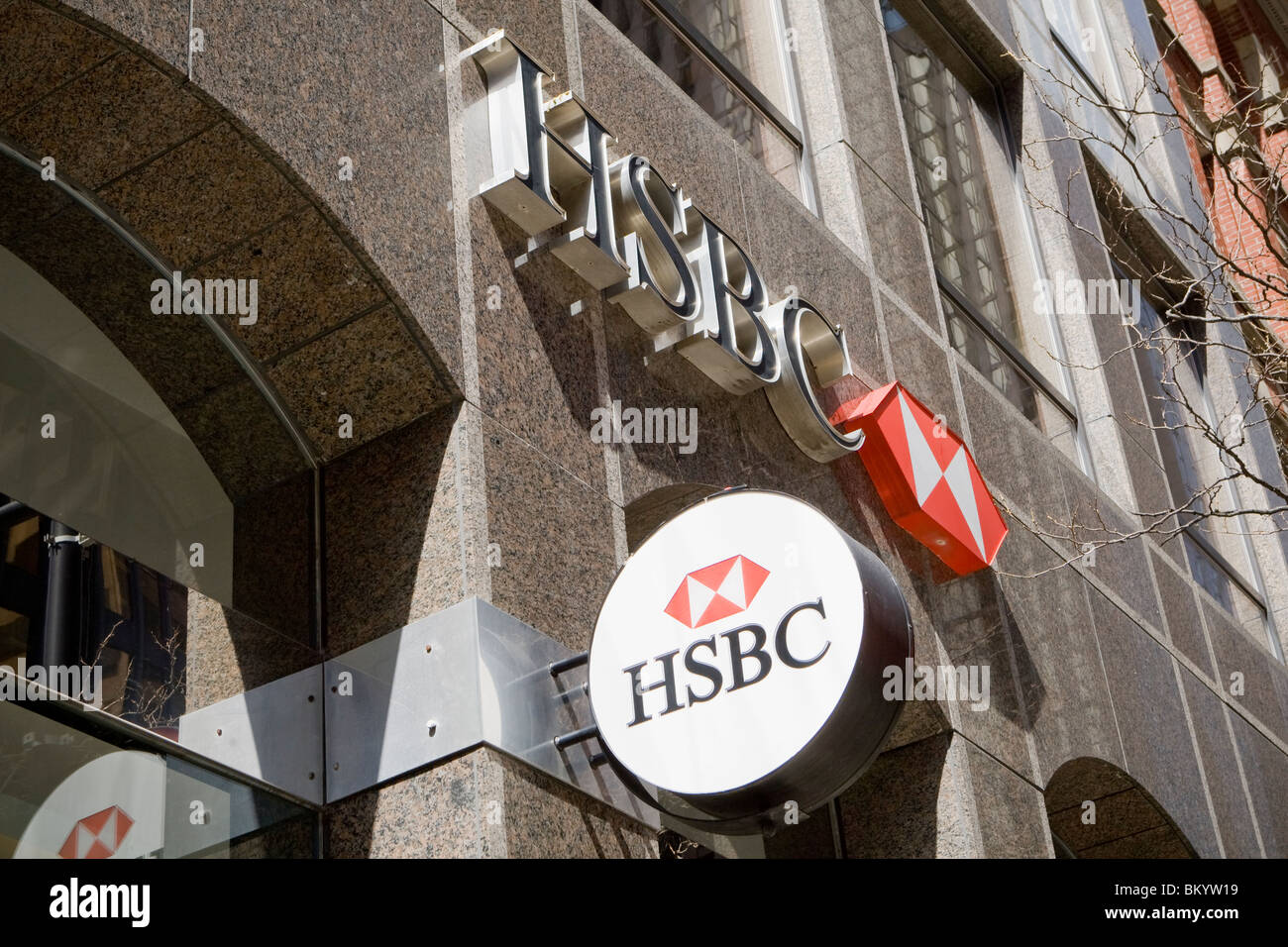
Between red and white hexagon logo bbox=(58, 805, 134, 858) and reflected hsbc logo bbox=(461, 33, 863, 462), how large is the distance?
2.71m

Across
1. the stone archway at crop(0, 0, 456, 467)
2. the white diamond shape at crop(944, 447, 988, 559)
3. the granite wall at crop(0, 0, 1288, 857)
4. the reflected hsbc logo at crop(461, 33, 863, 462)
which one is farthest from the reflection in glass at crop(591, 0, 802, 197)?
the stone archway at crop(0, 0, 456, 467)

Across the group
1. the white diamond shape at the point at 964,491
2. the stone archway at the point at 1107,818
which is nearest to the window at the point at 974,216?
the white diamond shape at the point at 964,491

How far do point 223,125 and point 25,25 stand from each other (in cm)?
65

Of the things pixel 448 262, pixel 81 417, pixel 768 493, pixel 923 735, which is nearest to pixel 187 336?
pixel 81 417

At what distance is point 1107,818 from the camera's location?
10.8m

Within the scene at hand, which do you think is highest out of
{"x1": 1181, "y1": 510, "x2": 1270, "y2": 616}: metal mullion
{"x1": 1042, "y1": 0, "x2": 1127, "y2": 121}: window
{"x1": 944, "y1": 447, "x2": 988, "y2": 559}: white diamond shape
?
{"x1": 1042, "y1": 0, "x2": 1127, "y2": 121}: window

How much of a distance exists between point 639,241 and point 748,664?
7.50 ft

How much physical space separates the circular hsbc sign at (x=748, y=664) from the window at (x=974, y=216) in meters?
6.15

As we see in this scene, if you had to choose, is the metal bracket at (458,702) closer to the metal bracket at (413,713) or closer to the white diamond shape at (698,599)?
the metal bracket at (413,713)

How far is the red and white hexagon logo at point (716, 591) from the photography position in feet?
17.1

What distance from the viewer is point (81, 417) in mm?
5223

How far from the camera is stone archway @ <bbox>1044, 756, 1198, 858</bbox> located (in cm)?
1033

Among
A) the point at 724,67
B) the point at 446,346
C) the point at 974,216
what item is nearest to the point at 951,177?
the point at 974,216

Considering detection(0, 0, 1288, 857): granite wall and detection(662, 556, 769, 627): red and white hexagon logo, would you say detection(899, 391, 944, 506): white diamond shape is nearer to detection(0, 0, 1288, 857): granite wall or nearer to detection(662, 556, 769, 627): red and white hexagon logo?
detection(0, 0, 1288, 857): granite wall
